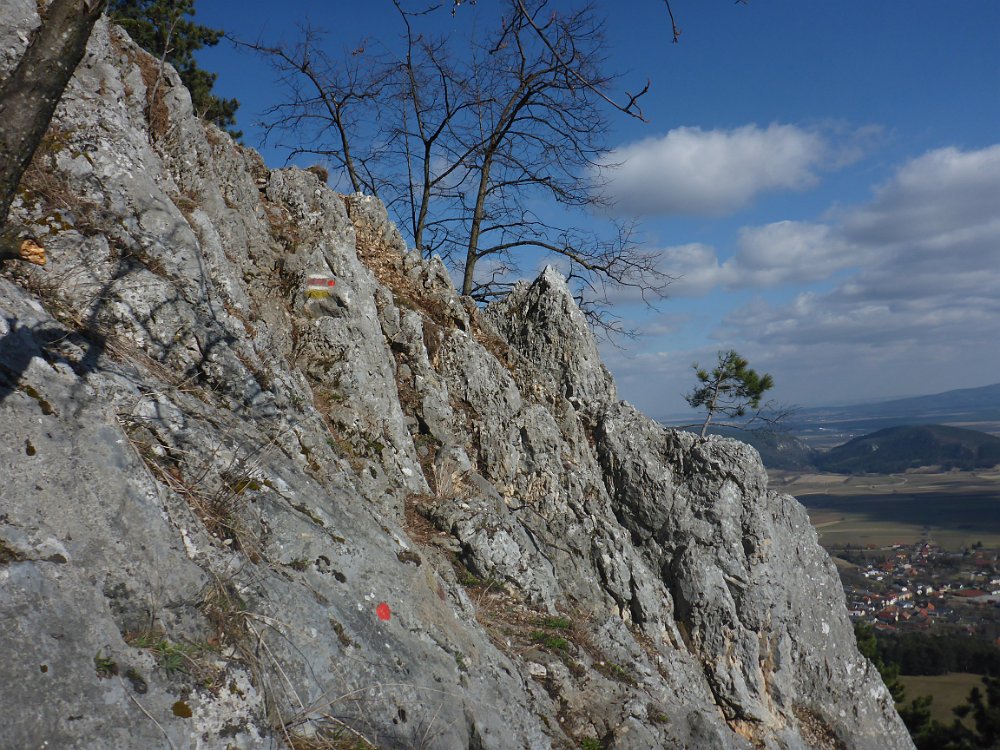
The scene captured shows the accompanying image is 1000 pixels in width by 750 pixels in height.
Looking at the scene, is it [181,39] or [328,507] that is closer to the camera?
[328,507]

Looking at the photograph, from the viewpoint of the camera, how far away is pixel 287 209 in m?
Answer: 10.5

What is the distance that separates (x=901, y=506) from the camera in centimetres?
13462

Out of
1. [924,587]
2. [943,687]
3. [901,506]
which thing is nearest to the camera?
[943,687]

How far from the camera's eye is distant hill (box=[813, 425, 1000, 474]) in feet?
597

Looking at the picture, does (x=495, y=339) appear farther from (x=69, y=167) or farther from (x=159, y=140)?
(x=69, y=167)

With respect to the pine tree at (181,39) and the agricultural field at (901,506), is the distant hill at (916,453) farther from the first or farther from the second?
the pine tree at (181,39)

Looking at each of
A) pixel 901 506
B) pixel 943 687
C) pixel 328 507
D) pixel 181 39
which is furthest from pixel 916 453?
pixel 328 507

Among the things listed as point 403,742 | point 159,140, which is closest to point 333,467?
point 403,742

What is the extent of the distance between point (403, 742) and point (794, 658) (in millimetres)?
9003

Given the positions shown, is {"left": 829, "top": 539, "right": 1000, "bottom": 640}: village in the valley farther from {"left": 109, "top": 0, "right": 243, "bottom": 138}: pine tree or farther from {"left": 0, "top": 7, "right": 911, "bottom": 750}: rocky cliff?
{"left": 109, "top": 0, "right": 243, "bottom": 138}: pine tree

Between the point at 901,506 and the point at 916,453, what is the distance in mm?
65868

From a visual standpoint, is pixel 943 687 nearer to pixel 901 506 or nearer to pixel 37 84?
pixel 37 84

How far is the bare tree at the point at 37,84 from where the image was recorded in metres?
3.19

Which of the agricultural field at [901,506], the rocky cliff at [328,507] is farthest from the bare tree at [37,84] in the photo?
the agricultural field at [901,506]
